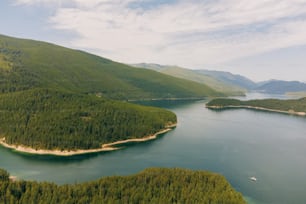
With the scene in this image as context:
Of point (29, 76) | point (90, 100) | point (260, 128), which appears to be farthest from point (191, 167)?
point (29, 76)

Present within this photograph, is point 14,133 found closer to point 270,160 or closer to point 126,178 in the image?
point 126,178

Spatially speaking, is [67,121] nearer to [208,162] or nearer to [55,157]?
[55,157]

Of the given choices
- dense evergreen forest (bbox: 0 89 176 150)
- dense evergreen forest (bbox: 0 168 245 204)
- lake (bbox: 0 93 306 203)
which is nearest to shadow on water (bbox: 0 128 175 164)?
lake (bbox: 0 93 306 203)

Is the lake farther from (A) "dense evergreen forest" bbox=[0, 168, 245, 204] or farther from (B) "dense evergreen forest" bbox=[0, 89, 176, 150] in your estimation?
(A) "dense evergreen forest" bbox=[0, 168, 245, 204]

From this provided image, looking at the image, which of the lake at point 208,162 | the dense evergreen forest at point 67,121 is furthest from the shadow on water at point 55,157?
the dense evergreen forest at point 67,121

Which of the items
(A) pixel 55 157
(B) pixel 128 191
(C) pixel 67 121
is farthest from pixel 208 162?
(C) pixel 67 121

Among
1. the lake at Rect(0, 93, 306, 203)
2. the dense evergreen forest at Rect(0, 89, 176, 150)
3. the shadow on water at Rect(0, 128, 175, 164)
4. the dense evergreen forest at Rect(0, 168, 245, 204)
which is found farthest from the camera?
the dense evergreen forest at Rect(0, 89, 176, 150)
